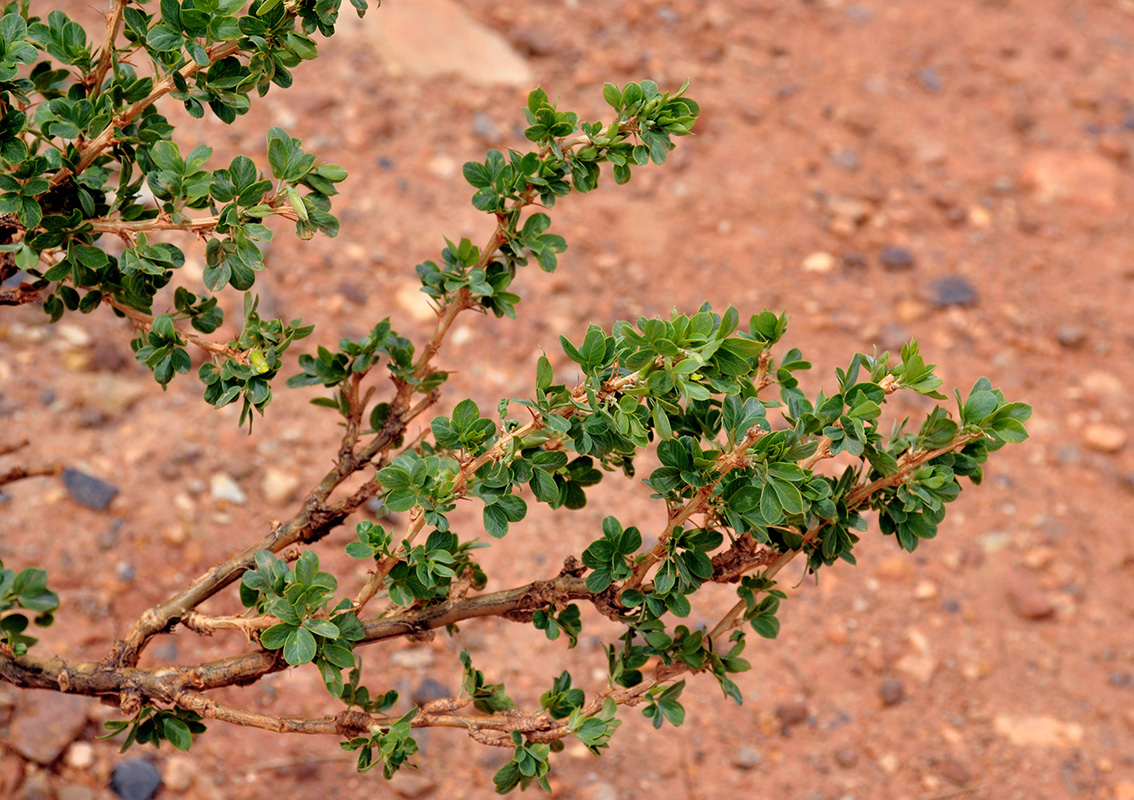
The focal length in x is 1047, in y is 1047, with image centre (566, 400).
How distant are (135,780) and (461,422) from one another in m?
1.70

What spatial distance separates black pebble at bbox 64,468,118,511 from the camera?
10.8 ft

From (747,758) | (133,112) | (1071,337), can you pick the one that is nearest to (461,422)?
(133,112)

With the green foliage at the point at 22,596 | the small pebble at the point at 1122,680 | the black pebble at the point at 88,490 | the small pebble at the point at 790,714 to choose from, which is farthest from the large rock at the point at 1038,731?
the black pebble at the point at 88,490

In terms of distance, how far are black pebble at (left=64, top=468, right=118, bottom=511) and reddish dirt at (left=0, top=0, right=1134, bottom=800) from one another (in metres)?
0.05

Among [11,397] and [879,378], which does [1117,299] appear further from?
[11,397]

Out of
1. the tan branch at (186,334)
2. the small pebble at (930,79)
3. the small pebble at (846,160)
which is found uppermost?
the tan branch at (186,334)

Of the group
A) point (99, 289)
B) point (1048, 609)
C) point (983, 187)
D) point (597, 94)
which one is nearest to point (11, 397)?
point (99, 289)

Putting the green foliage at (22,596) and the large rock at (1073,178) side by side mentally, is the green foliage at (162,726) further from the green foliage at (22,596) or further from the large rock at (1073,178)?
the large rock at (1073,178)

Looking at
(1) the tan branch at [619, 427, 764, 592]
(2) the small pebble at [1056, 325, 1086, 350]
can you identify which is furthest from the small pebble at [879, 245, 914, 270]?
(1) the tan branch at [619, 427, 764, 592]

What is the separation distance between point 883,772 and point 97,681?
2.31 m

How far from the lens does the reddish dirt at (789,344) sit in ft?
10.5

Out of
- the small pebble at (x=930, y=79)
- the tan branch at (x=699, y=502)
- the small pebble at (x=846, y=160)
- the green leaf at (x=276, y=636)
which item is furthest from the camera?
the small pebble at (x=930, y=79)

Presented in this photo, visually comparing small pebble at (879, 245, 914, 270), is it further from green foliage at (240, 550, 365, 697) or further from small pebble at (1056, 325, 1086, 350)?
green foliage at (240, 550, 365, 697)

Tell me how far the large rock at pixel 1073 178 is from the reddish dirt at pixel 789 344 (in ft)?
0.05
